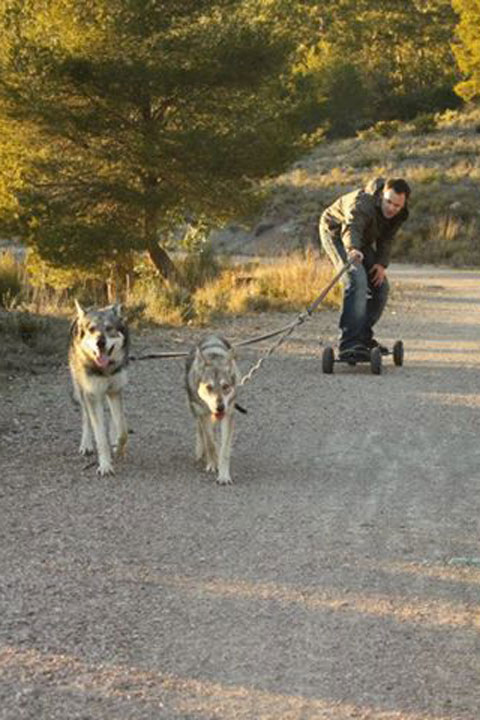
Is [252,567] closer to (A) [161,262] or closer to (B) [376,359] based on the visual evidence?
(B) [376,359]

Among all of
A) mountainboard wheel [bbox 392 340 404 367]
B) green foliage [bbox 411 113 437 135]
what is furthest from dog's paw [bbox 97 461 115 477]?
green foliage [bbox 411 113 437 135]

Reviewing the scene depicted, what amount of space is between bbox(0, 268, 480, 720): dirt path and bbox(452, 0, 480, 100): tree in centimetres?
5478

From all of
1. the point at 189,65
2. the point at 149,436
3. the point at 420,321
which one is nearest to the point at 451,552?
the point at 149,436

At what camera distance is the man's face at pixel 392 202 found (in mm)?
13133

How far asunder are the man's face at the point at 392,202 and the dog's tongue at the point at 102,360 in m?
5.02

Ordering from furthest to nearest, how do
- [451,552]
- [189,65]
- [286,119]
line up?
A: [286,119] < [189,65] < [451,552]

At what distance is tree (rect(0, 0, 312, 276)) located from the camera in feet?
82.0

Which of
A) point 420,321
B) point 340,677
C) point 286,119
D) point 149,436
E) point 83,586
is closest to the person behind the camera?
point 340,677

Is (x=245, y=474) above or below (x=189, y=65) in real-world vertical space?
below

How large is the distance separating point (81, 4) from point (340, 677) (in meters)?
22.1

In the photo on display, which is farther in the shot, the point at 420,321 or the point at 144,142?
the point at 144,142

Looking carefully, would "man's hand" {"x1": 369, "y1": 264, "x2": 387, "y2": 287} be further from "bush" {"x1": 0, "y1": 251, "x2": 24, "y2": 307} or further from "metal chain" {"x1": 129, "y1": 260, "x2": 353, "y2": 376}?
"bush" {"x1": 0, "y1": 251, "x2": 24, "y2": 307}

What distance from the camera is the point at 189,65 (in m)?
25.0

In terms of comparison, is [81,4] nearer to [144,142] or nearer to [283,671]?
[144,142]
